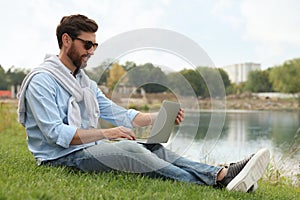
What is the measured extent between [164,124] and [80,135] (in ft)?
1.71

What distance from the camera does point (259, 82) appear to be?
2680 centimetres

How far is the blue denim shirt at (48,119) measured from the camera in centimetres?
239

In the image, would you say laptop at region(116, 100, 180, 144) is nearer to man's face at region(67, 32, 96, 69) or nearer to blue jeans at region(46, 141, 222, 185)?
blue jeans at region(46, 141, 222, 185)

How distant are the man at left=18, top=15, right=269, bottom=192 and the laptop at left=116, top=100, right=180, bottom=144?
46mm

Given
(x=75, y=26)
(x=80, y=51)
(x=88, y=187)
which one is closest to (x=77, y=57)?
(x=80, y=51)

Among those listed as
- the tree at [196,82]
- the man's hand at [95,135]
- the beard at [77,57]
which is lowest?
the man's hand at [95,135]

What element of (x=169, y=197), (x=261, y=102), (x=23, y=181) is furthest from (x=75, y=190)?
(x=261, y=102)

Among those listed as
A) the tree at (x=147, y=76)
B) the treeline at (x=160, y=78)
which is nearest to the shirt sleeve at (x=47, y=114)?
the treeline at (x=160, y=78)

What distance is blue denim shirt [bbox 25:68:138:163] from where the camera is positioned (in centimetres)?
239

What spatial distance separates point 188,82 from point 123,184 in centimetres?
66

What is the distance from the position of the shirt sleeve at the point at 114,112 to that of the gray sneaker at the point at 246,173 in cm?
68

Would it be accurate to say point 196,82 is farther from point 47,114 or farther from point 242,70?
point 242,70

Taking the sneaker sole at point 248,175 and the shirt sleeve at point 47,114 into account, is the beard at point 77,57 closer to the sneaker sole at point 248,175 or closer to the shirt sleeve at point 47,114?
the shirt sleeve at point 47,114

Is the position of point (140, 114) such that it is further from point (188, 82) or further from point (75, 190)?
Result: point (75, 190)
